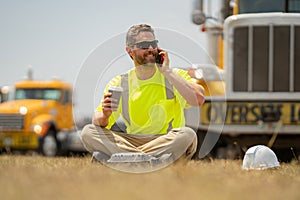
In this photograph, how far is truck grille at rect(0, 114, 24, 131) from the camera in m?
16.3

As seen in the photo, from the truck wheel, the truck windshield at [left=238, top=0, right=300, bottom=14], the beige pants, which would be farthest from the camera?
the truck wheel

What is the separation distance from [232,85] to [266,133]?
0.87 metres

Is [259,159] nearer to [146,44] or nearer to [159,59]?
[159,59]

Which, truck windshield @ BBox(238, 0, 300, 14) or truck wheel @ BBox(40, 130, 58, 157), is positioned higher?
truck windshield @ BBox(238, 0, 300, 14)

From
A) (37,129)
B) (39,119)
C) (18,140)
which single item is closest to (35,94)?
(39,119)

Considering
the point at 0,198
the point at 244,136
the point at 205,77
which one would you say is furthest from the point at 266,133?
the point at 0,198

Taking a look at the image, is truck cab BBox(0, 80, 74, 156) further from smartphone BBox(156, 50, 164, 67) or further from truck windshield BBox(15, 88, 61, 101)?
smartphone BBox(156, 50, 164, 67)

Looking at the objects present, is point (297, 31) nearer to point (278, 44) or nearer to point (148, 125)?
point (278, 44)

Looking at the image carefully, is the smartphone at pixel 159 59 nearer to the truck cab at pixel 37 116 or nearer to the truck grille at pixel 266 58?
the truck grille at pixel 266 58

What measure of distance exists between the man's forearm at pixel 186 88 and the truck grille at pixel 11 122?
12446mm

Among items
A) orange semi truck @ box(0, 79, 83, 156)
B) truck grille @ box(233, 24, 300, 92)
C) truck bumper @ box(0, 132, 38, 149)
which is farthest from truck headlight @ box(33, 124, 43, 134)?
truck grille @ box(233, 24, 300, 92)

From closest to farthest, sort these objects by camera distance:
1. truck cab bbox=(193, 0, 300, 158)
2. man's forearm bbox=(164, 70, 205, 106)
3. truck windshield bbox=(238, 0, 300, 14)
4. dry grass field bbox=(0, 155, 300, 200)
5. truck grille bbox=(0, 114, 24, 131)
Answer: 1. dry grass field bbox=(0, 155, 300, 200)
2. man's forearm bbox=(164, 70, 205, 106)
3. truck cab bbox=(193, 0, 300, 158)
4. truck windshield bbox=(238, 0, 300, 14)
5. truck grille bbox=(0, 114, 24, 131)

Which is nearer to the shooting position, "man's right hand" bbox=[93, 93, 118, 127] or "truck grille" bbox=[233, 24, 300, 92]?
"man's right hand" bbox=[93, 93, 118, 127]

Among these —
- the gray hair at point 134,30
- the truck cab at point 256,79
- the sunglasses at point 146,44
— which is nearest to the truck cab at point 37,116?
the truck cab at point 256,79
